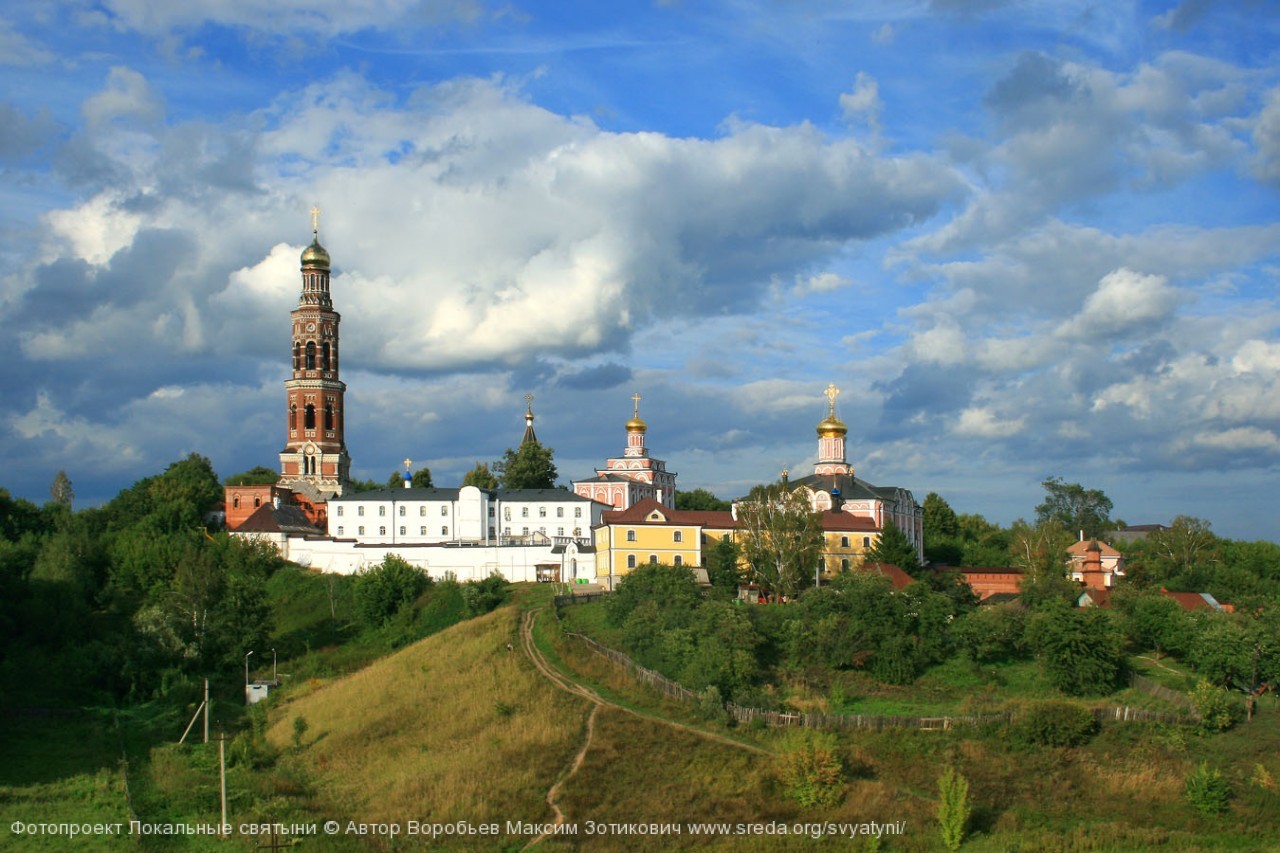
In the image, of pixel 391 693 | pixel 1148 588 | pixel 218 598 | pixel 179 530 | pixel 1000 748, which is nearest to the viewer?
pixel 1000 748

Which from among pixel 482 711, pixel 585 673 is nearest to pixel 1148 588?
pixel 585 673

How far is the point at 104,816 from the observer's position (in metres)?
33.1

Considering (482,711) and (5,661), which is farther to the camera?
(5,661)

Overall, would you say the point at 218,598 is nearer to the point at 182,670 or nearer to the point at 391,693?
the point at 182,670

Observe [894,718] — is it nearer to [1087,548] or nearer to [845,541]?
[845,541]

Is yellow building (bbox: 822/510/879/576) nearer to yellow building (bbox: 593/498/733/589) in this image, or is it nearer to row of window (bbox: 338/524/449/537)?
yellow building (bbox: 593/498/733/589)

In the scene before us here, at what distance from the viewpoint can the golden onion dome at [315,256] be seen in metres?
77.4

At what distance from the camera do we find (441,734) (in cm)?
3944

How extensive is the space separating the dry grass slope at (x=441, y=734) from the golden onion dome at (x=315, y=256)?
34.4 m

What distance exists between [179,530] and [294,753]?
3248cm

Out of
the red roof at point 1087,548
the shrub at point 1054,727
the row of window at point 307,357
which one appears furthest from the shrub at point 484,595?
the red roof at point 1087,548

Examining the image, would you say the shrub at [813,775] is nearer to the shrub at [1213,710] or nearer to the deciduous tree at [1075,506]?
the shrub at [1213,710]

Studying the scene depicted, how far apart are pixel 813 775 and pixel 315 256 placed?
51.9m

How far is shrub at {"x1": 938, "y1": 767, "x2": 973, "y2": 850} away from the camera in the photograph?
108 ft
